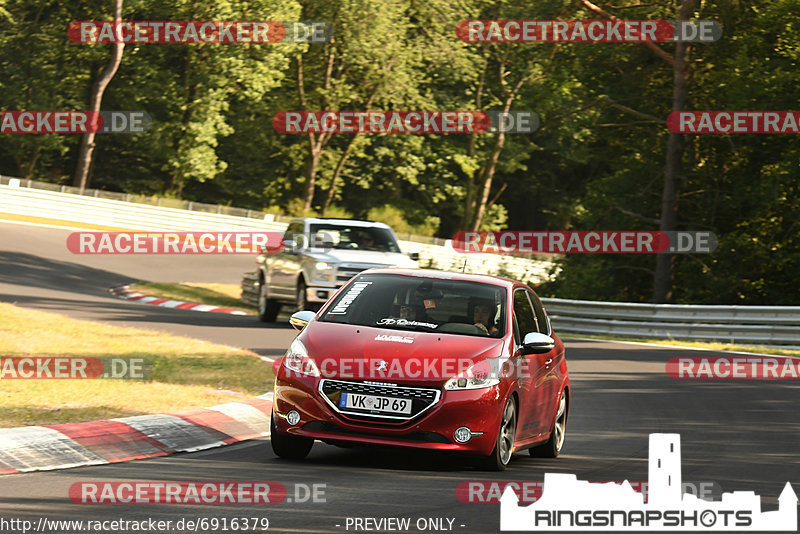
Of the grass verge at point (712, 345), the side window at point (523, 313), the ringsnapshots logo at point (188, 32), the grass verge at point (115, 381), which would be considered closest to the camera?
the side window at point (523, 313)

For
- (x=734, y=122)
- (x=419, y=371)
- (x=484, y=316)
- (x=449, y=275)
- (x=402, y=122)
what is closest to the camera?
(x=419, y=371)

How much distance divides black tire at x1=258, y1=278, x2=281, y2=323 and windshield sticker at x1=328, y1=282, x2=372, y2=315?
1461 centimetres

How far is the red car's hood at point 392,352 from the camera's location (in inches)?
360

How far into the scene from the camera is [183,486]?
8.05m

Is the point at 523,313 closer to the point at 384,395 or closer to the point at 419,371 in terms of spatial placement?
the point at 419,371

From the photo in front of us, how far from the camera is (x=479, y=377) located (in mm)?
9344

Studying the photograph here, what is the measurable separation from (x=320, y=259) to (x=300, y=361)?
13723 mm

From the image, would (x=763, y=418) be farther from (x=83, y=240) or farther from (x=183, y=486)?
(x=83, y=240)

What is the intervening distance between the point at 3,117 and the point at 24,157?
2857 millimetres

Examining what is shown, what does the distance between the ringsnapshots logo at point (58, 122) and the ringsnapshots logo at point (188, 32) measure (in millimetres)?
3407

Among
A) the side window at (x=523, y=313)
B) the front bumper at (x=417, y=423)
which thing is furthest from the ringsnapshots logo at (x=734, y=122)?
the front bumper at (x=417, y=423)

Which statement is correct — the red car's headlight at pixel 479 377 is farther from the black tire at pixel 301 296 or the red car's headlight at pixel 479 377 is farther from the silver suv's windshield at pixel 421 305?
the black tire at pixel 301 296

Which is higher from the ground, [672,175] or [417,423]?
[672,175]

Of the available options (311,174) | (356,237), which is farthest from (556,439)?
(311,174)
